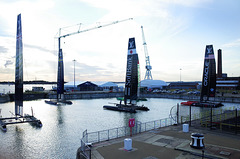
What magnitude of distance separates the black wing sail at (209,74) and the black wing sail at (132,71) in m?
22.1

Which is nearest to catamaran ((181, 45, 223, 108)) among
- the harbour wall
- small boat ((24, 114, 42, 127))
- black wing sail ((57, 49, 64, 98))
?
the harbour wall

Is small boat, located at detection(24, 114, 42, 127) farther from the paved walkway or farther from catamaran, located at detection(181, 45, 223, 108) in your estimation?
catamaran, located at detection(181, 45, 223, 108)

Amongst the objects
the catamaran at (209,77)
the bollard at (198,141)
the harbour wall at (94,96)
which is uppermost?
the catamaran at (209,77)

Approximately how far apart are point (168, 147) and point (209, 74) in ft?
156

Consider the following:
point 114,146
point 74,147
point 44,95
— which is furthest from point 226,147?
point 44,95

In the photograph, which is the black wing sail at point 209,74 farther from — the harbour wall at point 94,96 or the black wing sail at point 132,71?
the black wing sail at point 132,71

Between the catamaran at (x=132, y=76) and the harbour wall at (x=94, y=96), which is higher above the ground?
the catamaran at (x=132, y=76)

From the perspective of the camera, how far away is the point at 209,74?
5853cm

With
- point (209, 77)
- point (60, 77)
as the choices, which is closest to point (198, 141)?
point (209, 77)

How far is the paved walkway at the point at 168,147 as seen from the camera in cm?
1524

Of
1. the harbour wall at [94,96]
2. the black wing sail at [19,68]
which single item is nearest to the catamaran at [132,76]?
the black wing sail at [19,68]

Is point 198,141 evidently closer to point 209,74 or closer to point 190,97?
point 209,74

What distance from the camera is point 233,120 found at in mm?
27078

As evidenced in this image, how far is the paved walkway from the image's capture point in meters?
15.2
